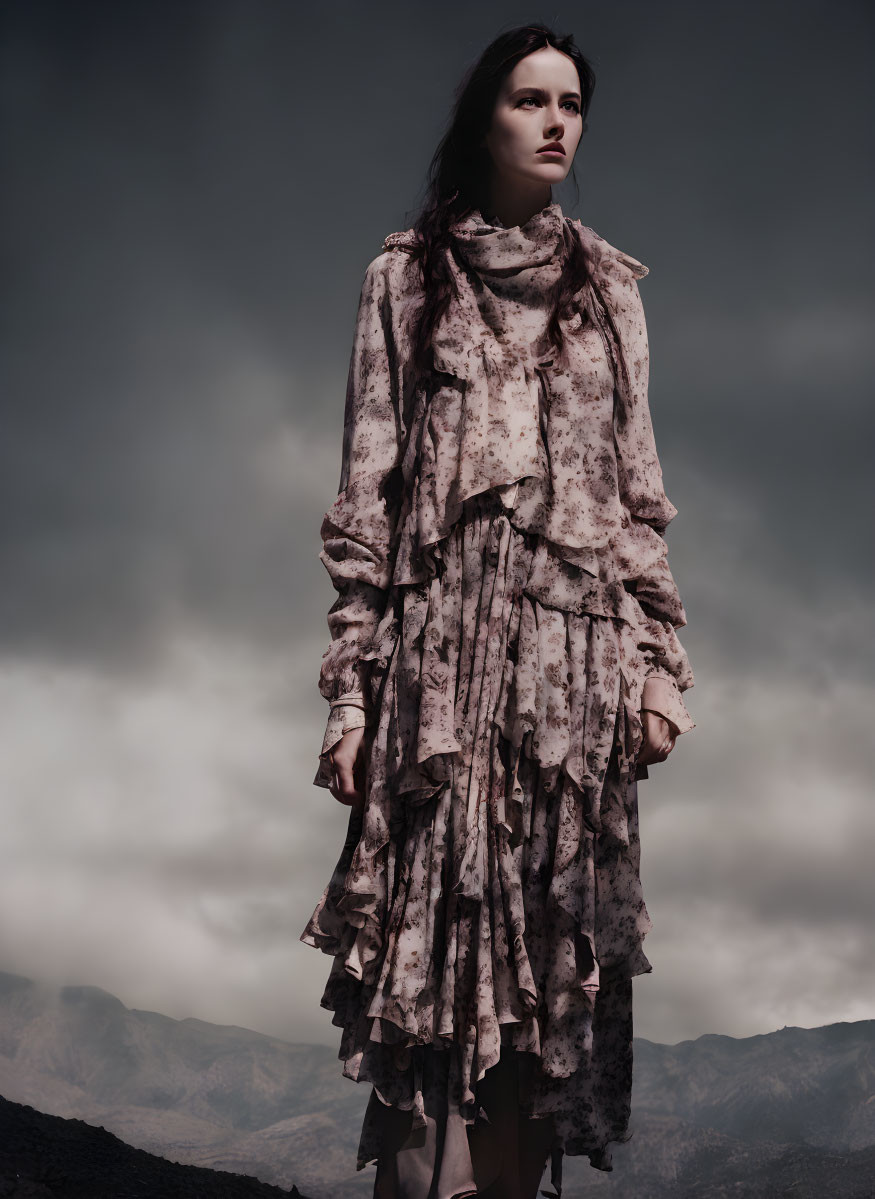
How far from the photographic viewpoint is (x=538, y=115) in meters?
2.05

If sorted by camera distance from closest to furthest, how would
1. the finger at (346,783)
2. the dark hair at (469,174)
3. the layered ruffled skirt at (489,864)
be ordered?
the layered ruffled skirt at (489,864), the finger at (346,783), the dark hair at (469,174)

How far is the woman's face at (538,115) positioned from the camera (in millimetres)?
2045

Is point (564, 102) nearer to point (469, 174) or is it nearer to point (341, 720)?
point (469, 174)

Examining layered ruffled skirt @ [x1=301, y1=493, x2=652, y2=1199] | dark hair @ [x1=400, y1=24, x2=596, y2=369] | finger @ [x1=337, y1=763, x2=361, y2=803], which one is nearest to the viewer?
layered ruffled skirt @ [x1=301, y1=493, x2=652, y2=1199]

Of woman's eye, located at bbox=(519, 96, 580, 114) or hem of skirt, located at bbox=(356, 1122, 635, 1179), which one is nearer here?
hem of skirt, located at bbox=(356, 1122, 635, 1179)

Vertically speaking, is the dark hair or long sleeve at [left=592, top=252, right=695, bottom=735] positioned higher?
the dark hair

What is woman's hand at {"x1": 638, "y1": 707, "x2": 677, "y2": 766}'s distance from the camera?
1922 mm

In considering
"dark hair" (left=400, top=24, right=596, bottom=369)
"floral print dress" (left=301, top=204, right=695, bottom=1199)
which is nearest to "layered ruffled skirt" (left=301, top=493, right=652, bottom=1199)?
"floral print dress" (left=301, top=204, right=695, bottom=1199)

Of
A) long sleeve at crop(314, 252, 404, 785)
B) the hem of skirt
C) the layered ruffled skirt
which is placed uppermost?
long sleeve at crop(314, 252, 404, 785)

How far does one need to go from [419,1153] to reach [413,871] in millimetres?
412

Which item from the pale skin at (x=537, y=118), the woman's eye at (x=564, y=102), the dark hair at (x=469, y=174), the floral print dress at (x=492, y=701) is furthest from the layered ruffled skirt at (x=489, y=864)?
the woman's eye at (x=564, y=102)

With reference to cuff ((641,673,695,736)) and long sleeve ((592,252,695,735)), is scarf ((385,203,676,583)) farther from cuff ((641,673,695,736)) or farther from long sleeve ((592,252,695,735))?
cuff ((641,673,695,736))

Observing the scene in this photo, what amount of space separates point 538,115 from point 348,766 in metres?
1.17

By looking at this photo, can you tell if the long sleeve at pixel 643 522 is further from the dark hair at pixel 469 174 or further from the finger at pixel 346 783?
the finger at pixel 346 783
